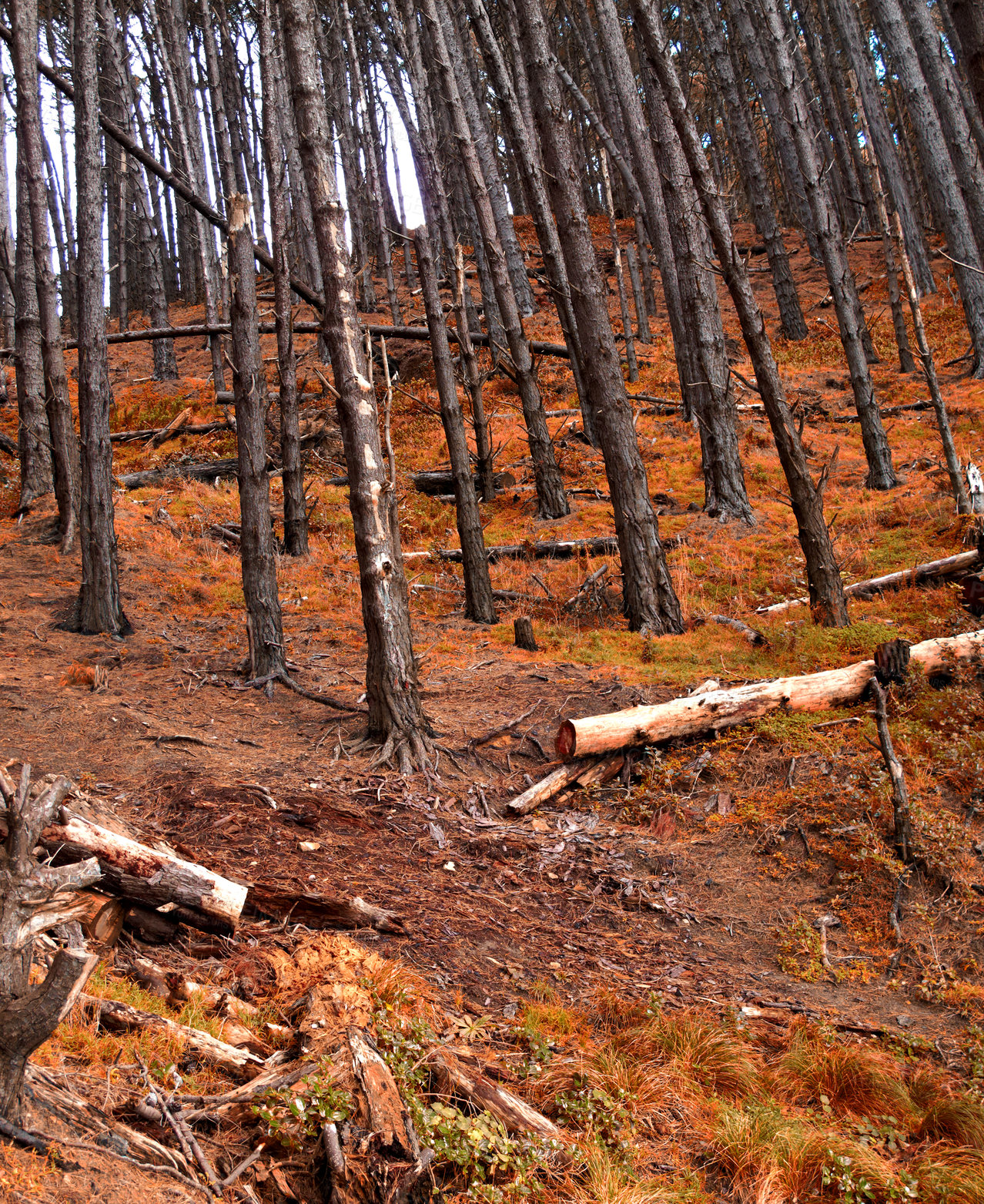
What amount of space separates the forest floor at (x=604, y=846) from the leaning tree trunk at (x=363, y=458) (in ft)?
1.56

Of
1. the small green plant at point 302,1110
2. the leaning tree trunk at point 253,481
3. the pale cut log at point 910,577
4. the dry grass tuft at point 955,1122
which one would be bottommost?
the dry grass tuft at point 955,1122

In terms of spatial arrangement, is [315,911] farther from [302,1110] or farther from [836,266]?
[836,266]

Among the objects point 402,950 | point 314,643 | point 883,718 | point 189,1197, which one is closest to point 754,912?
point 883,718

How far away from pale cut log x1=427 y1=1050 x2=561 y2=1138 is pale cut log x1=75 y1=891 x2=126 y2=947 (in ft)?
5.41

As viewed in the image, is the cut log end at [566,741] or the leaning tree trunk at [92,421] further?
the leaning tree trunk at [92,421]

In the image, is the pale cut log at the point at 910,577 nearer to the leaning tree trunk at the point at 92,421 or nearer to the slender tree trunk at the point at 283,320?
the slender tree trunk at the point at 283,320

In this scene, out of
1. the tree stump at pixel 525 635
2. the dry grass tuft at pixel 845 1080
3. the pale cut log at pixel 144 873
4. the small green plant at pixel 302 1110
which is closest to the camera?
the small green plant at pixel 302 1110

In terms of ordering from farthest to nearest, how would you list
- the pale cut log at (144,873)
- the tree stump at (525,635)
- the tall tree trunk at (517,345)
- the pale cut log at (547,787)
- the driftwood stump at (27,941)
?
the tall tree trunk at (517,345) < the tree stump at (525,635) < the pale cut log at (547,787) < the pale cut log at (144,873) < the driftwood stump at (27,941)

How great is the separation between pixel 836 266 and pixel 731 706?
11.3 metres

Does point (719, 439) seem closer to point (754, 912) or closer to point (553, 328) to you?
point (754, 912)

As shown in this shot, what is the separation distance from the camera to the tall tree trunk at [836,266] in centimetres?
1391

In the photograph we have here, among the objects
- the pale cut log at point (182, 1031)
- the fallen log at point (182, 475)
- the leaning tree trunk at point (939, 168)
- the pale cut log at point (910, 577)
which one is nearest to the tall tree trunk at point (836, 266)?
the leaning tree trunk at point (939, 168)

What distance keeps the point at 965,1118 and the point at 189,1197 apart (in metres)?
2.95

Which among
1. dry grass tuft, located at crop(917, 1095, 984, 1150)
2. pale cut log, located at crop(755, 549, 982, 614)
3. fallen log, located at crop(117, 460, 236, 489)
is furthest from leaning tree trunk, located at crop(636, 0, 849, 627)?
fallen log, located at crop(117, 460, 236, 489)
